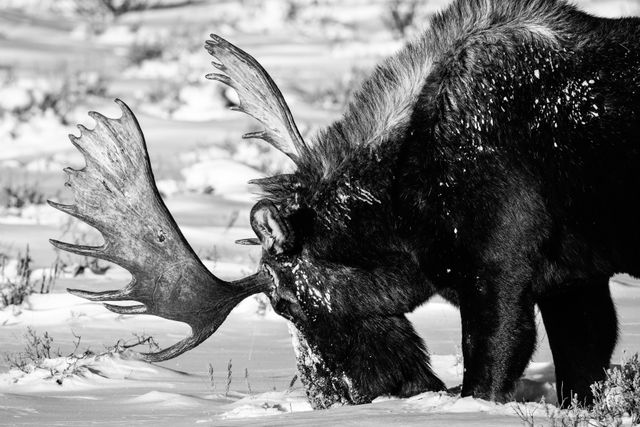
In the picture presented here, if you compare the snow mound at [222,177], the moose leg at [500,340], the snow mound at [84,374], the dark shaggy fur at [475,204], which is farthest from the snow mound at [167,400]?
the snow mound at [222,177]

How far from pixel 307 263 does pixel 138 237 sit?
693 millimetres

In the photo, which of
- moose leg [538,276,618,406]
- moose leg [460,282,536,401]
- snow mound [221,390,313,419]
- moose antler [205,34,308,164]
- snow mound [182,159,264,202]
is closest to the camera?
snow mound [221,390,313,419]

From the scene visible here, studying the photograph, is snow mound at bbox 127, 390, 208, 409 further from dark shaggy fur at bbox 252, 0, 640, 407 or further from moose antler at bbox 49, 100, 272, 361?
dark shaggy fur at bbox 252, 0, 640, 407

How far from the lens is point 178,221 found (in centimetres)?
980

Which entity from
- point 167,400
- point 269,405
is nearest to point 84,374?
point 167,400

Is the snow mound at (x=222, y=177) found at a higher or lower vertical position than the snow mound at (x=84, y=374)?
higher

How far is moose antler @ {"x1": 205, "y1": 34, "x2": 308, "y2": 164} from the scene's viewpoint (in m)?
5.52

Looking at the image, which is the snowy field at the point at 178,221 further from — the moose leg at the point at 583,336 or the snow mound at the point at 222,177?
the moose leg at the point at 583,336

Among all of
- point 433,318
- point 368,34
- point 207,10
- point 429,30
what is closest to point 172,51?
point 368,34

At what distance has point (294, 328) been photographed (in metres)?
5.18

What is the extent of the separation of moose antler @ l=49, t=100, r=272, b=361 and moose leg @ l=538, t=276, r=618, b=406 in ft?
4.81

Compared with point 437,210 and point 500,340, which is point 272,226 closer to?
point 437,210

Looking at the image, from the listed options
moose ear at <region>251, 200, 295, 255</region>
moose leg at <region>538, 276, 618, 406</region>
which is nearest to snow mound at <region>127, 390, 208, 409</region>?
moose ear at <region>251, 200, 295, 255</region>

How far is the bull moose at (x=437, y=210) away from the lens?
15.9ft
